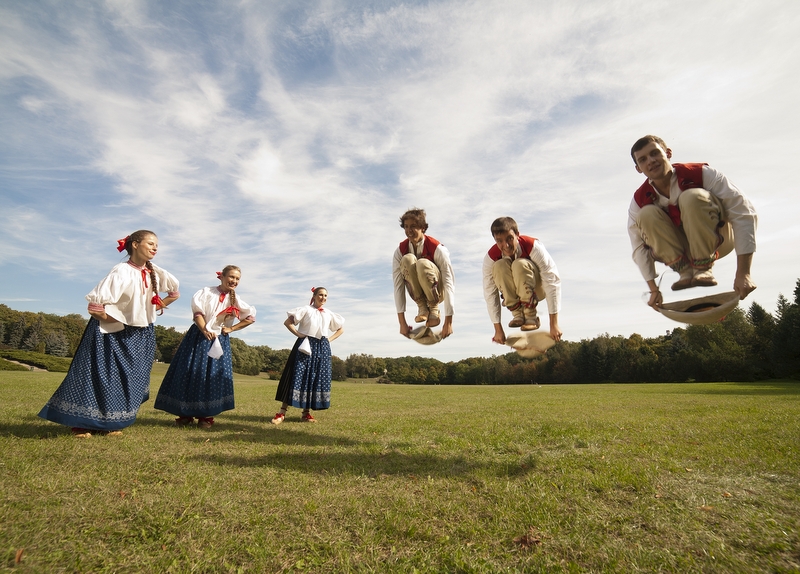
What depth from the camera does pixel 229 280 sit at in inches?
348

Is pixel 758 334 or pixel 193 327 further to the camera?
pixel 758 334

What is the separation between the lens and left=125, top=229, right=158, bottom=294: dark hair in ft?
23.8

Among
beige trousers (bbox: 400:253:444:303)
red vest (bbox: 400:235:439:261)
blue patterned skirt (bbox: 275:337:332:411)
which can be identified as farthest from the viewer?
blue patterned skirt (bbox: 275:337:332:411)

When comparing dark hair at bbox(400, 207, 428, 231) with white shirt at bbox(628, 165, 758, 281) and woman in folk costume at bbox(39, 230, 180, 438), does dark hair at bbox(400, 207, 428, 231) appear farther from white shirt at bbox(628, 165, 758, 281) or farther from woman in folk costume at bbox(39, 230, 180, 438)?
woman in folk costume at bbox(39, 230, 180, 438)

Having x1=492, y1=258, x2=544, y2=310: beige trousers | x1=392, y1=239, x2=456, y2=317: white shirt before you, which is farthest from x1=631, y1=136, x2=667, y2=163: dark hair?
x1=392, y1=239, x2=456, y2=317: white shirt

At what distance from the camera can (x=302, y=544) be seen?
3.17m

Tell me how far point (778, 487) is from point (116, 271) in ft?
30.1

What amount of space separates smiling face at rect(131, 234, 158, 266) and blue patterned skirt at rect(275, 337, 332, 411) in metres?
3.96

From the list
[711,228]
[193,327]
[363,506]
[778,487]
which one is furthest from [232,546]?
[193,327]

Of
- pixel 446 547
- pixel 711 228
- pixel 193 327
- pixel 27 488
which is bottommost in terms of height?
pixel 446 547

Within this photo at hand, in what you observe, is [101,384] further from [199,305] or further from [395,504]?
[395,504]

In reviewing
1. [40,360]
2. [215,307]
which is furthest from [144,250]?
[40,360]

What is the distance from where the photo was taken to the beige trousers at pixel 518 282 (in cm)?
652

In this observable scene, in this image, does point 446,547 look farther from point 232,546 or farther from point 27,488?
point 27,488
